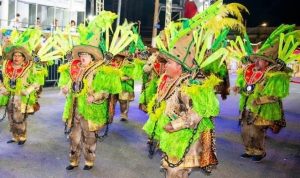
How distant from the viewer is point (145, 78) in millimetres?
8844

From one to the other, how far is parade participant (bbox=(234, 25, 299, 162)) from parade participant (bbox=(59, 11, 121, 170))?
Answer: 2.64 meters

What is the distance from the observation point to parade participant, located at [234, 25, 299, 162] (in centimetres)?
636

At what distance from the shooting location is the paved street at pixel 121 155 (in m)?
5.80

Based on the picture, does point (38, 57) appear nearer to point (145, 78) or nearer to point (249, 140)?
point (145, 78)

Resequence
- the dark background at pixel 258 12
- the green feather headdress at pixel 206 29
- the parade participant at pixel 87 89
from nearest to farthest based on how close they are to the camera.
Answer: the green feather headdress at pixel 206 29
the parade participant at pixel 87 89
the dark background at pixel 258 12

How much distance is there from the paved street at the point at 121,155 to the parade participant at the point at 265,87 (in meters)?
0.58

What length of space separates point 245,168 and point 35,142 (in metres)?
4.16

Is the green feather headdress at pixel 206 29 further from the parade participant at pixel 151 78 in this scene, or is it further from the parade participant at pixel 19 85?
the parade participant at pixel 151 78

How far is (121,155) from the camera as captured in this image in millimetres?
6773

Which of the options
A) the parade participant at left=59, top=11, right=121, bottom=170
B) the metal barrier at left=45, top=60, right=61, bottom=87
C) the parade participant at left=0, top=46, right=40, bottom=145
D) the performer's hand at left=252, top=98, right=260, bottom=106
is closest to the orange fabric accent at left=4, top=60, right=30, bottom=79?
the parade participant at left=0, top=46, right=40, bottom=145

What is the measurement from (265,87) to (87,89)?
3.20 meters

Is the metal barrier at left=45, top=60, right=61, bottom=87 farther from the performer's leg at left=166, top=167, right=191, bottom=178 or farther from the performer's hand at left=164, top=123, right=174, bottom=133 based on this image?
the performer's hand at left=164, top=123, right=174, bottom=133

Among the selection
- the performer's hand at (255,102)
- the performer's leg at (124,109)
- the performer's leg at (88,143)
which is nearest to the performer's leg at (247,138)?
the performer's hand at (255,102)

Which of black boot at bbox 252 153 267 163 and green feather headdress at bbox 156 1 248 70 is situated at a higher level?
green feather headdress at bbox 156 1 248 70
